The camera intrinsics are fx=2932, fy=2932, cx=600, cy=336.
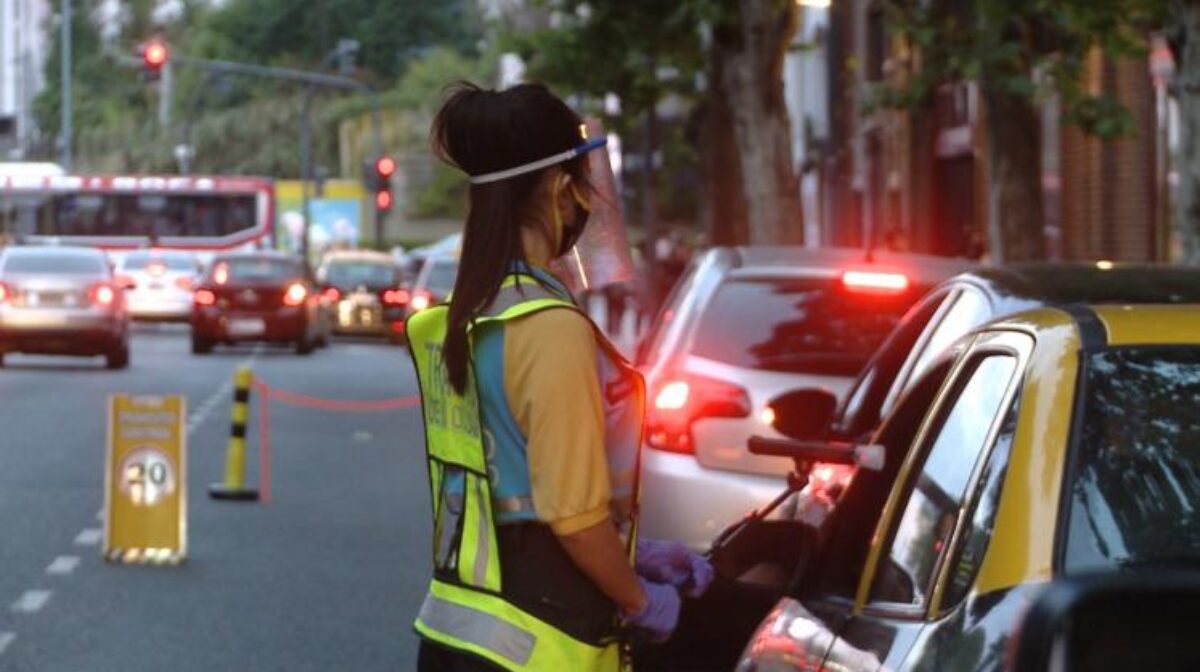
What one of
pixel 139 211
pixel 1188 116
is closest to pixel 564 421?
pixel 1188 116

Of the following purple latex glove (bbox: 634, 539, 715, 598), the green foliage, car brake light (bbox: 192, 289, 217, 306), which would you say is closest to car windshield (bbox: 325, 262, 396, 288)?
car brake light (bbox: 192, 289, 217, 306)

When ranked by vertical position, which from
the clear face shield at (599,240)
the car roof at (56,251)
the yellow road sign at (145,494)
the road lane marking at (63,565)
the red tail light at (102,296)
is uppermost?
the car roof at (56,251)

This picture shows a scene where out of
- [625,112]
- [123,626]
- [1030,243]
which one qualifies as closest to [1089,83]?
[1030,243]

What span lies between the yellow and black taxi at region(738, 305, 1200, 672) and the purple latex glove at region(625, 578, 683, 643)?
0.24m

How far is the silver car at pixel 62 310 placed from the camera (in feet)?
114

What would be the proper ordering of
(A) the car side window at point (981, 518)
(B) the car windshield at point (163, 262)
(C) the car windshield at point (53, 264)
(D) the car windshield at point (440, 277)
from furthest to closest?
(B) the car windshield at point (163, 262) → (D) the car windshield at point (440, 277) → (C) the car windshield at point (53, 264) → (A) the car side window at point (981, 518)

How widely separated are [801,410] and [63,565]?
300 inches

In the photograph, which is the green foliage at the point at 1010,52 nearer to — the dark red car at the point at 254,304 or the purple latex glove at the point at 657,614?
the purple latex glove at the point at 657,614

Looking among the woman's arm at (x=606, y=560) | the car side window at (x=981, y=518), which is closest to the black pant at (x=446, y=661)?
the woman's arm at (x=606, y=560)

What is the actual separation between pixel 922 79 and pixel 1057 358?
1900 centimetres

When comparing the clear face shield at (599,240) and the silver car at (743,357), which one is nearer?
the clear face shield at (599,240)

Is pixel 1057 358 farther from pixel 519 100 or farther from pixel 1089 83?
pixel 1089 83

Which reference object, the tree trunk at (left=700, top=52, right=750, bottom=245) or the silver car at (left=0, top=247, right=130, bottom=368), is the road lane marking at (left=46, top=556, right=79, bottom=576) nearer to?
the silver car at (left=0, top=247, right=130, bottom=368)

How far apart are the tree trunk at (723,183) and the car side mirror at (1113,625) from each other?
33682mm
